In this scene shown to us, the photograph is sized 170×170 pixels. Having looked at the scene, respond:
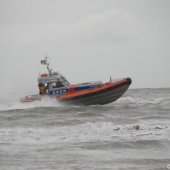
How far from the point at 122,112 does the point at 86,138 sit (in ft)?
26.5

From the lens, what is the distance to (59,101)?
25672 millimetres

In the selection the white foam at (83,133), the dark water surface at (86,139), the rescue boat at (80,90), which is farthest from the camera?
the rescue boat at (80,90)

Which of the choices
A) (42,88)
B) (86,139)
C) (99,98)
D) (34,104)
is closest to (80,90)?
(99,98)

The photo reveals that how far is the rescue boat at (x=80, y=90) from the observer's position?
82.2 ft

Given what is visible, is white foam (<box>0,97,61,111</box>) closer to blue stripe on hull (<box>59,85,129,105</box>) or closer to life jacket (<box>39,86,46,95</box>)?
life jacket (<box>39,86,46,95</box>)

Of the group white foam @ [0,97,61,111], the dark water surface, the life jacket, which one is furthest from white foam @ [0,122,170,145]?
the life jacket

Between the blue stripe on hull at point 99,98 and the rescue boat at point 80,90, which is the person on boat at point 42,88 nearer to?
the rescue boat at point 80,90

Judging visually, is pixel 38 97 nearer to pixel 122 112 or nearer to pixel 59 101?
pixel 59 101

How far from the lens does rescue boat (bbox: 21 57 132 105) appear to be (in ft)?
→ 82.2

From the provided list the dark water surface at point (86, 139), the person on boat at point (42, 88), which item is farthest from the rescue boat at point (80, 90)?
the dark water surface at point (86, 139)

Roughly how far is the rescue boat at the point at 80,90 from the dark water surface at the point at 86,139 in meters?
1.46

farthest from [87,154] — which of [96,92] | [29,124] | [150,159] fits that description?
[96,92]

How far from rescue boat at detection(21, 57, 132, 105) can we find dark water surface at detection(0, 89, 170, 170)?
1455mm

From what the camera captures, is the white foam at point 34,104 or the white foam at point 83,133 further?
the white foam at point 34,104
